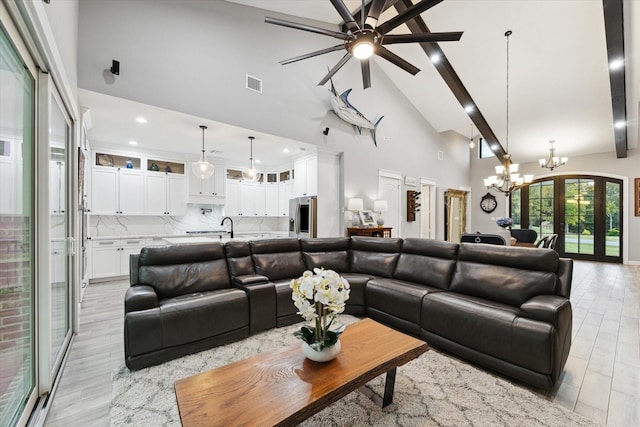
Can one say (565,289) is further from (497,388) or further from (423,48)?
(423,48)

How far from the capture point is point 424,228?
27.0ft

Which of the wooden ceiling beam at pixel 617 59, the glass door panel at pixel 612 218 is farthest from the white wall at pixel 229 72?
the glass door panel at pixel 612 218

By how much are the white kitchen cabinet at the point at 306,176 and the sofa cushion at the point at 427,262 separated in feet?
8.43

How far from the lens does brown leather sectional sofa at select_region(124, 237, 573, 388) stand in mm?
2066

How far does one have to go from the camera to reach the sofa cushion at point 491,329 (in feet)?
6.31

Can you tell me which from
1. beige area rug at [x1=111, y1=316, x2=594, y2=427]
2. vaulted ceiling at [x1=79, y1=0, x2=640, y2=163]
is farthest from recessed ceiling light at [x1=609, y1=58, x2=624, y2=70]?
beige area rug at [x1=111, y1=316, x2=594, y2=427]

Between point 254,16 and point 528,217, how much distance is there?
30.9 feet

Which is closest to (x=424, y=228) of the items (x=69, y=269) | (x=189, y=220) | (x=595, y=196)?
(x=595, y=196)

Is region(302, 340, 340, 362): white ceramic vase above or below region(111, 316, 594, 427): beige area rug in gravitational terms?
above

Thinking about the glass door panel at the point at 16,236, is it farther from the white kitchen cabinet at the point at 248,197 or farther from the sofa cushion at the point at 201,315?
the white kitchen cabinet at the point at 248,197

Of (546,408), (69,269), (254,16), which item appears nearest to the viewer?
(546,408)

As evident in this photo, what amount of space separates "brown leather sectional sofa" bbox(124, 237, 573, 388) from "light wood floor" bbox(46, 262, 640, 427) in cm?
25

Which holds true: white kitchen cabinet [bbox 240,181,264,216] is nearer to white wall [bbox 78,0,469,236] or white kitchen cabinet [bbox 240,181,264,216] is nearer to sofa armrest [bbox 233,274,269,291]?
white wall [bbox 78,0,469,236]

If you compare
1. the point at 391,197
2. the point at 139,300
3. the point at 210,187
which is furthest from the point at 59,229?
the point at 391,197
